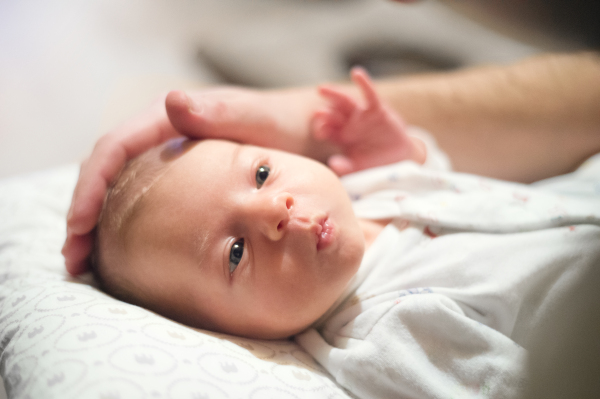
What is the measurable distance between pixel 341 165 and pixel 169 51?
1.52 m

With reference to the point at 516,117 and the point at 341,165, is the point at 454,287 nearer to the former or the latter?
the point at 341,165

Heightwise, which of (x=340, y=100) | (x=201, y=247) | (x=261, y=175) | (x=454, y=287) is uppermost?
(x=340, y=100)

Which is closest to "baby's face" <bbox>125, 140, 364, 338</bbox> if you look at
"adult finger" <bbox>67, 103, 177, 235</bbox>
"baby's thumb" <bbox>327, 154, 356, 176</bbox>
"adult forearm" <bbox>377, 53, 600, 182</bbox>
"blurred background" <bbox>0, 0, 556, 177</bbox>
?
"adult finger" <bbox>67, 103, 177, 235</bbox>

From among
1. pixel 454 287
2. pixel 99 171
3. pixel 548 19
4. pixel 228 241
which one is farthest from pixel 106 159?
pixel 548 19

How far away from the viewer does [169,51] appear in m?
2.12

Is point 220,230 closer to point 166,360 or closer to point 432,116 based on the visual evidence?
point 166,360

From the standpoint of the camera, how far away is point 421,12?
2.07 metres

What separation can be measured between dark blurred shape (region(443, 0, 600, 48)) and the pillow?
76cm

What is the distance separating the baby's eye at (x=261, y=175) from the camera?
81 centimetres

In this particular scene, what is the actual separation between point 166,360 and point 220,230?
26 cm

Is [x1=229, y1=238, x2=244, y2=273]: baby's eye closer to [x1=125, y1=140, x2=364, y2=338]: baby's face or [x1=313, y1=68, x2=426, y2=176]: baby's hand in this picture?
[x1=125, y1=140, x2=364, y2=338]: baby's face

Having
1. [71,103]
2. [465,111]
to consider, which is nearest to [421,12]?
[465,111]

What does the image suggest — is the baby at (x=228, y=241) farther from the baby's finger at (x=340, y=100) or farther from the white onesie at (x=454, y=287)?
the baby's finger at (x=340, y=100)

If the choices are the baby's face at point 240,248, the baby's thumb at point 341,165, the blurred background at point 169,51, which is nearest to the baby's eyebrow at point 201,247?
the baby's face at point 240,248
